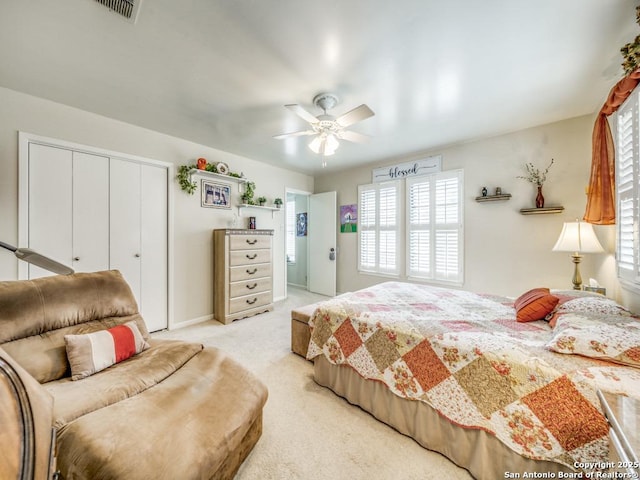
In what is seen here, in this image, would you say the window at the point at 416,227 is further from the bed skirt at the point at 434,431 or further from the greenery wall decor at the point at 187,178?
the greenery wall decor at the point at 187,178

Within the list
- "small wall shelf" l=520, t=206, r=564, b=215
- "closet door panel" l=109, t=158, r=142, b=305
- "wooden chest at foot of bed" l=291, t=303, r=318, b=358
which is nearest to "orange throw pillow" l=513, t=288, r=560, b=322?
"small wall shelf" l=520, t=206, r=564, b=215

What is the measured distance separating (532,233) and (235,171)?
169 inches

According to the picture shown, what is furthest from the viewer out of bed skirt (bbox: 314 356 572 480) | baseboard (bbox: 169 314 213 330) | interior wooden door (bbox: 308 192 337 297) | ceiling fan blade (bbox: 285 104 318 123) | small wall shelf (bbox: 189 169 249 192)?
interior wooden door (bbox: 308 192 337 297)

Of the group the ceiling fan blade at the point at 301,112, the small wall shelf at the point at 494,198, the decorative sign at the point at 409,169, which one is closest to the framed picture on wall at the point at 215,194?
the ceiling fan blade at the point at 301,112

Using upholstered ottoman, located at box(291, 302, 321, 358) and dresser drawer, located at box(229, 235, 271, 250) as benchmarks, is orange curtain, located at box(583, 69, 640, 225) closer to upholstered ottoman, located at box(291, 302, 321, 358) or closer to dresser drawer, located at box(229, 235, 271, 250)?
upholstered ottoman, located at box(291, 302, 321, 358)

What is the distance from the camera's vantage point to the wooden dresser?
3477mm

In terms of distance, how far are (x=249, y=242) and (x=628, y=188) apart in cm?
386

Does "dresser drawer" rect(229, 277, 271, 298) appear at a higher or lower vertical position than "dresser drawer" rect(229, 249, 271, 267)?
lower

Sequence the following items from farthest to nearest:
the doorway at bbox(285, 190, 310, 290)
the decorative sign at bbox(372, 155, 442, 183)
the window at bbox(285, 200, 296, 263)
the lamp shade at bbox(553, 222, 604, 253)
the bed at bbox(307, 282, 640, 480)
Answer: the window at bbox(285, 200, 296, 263) → the doorway at bbox(285, 190, 310, 290) → the decorative sign at bbox(372, 155, 442, 183) → the lamp shade at bbox(553, 222, 604, 253) → the bed at bbox(307, 282, 640, 480)

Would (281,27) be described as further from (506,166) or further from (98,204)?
(506,166)

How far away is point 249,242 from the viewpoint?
3.72 m

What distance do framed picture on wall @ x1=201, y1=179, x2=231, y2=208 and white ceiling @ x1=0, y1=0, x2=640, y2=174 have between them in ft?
3.40

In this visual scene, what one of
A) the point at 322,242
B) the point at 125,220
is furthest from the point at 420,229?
the point at 125,220

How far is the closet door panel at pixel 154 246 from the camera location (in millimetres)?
3066
